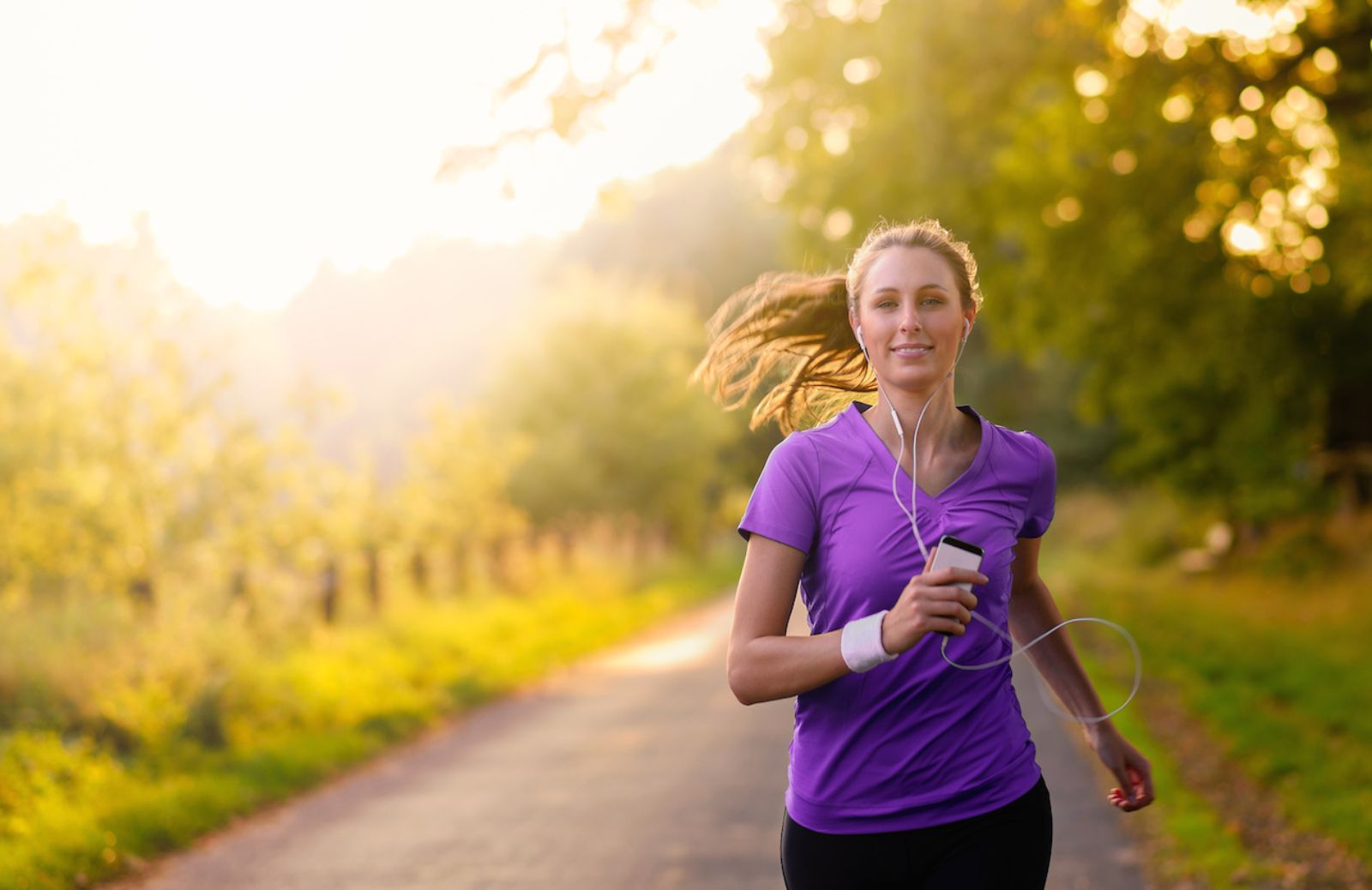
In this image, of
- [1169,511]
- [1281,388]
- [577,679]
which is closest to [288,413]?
[577,679]

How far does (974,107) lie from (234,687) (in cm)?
769

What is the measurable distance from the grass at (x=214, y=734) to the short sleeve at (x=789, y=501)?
5.76m

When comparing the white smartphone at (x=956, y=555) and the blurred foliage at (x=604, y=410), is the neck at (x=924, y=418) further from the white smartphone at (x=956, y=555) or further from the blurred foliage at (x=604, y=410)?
Answer: the blurred foliage at (x=604, y=410)

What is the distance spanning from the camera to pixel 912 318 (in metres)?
2.92

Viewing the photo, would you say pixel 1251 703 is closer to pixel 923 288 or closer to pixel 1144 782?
pixel 1144 782

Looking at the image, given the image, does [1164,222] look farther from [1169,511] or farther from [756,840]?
[1169,511]

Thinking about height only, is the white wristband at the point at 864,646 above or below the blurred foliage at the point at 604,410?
above

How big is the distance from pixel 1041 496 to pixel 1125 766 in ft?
2.43

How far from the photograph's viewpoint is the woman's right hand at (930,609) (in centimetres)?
253

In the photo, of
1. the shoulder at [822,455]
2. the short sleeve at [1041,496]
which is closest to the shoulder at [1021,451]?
the short sleeve at [1041,496]

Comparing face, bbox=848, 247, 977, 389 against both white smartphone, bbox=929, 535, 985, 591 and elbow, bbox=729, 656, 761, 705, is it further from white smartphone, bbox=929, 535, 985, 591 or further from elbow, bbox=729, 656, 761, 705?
elbow, bbox=729, 656, 761, 705

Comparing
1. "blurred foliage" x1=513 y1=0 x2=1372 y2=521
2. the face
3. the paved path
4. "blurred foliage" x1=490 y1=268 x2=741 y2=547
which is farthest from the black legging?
"blurred foliage" x1=490 y1=268 x2=741 y2=547

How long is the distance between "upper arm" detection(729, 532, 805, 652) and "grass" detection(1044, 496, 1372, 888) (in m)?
4.72

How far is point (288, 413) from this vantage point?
14.6 meters
